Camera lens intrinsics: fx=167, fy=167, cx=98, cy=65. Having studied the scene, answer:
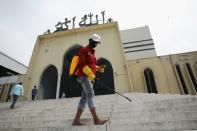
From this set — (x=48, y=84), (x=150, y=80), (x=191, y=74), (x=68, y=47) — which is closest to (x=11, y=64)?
(x=48, y=84)

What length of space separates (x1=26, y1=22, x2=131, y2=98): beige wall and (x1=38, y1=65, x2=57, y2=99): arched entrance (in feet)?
1.88

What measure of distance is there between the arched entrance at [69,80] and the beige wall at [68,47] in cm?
93

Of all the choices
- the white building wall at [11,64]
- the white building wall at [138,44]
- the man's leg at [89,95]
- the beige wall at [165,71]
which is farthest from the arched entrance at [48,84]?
the white building wall at [138,44]

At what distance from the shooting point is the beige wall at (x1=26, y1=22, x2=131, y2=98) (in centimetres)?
1516

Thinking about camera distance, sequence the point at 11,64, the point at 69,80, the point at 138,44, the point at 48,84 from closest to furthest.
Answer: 1. the point at 48,84
2. the point at 69,80
3. the point at 11,64
4. the point at 138,44

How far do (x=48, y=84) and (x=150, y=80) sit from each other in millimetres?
10123

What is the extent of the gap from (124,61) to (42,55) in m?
8.54

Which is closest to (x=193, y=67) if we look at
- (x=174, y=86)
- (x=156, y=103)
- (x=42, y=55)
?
(x=174, y=86)

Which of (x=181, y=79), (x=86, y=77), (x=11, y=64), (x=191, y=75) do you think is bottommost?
(x=86, y=77)

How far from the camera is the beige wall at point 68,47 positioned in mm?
15156

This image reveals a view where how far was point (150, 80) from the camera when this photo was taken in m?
15.4

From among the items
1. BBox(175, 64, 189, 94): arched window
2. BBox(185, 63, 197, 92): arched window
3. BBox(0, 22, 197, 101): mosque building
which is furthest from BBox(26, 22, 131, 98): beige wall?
BBox(185, 63, 197, 92): arched window

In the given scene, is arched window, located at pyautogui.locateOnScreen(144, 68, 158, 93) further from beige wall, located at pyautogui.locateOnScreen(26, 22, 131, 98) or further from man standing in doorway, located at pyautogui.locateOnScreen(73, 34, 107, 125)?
man standing in doorway, located at pyautogui.locateOnScreen(73, 34, 107, 125)

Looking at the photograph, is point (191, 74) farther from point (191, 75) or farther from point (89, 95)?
point (89, 95)
